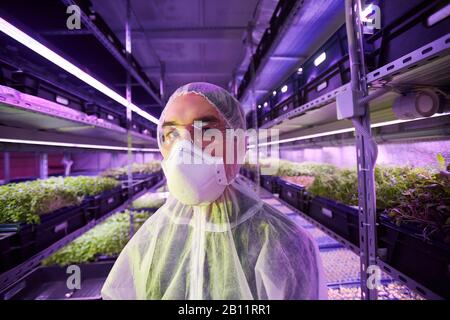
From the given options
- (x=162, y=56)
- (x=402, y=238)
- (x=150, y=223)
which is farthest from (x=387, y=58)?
(x=162, y=56)

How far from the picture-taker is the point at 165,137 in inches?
29.7

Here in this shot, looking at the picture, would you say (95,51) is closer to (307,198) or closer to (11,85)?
(11,85)

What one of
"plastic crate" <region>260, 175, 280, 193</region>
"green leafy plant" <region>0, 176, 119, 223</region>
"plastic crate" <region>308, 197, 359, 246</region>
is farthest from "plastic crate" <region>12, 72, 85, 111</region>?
"plastic crate" <region>260, 175, 280, 193</region>

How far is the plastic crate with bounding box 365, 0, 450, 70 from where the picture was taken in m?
0.56

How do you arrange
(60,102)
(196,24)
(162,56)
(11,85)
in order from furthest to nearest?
(162,56)
(196,24)
(60,102)
(11,85)

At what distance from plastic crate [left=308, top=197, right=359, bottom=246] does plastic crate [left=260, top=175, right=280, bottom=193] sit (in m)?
0.65

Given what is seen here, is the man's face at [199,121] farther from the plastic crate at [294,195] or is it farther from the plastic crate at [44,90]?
the plastic crate at [294,195]

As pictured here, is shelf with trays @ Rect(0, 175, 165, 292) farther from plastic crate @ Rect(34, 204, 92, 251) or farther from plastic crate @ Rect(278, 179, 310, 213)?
plastic crate @ Rect(278, 179, 310, 213)

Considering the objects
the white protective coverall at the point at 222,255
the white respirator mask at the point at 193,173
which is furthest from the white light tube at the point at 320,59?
the white respirator mask at the point at 193,173

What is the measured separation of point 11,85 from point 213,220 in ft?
3.70

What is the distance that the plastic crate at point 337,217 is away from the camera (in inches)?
35.5

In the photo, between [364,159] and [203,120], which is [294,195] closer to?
[364,159]

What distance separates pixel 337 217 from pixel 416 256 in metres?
0.38

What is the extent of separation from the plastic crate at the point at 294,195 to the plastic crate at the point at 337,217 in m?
0.09
